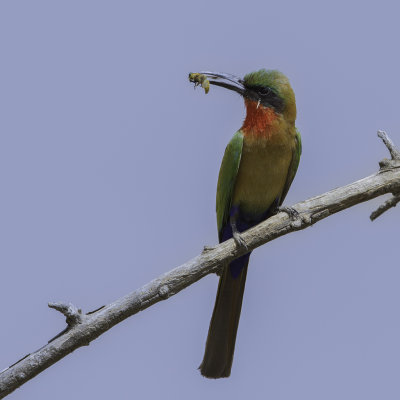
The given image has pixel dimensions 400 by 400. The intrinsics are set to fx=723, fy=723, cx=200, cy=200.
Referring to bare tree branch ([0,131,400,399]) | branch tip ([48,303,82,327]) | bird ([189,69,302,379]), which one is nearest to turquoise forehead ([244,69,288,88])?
bird ([189,69,302,379])

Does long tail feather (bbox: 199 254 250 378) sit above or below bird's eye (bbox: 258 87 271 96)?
below

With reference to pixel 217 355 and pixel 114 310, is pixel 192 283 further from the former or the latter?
pixel 217 355

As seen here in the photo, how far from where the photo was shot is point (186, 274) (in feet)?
14.0

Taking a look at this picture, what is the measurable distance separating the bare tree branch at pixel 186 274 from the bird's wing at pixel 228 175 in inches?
25.8

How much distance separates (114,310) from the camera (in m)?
4.11

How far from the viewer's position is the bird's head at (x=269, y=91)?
5.31 meters

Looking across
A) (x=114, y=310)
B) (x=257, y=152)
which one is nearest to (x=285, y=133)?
(x=257, y=152)

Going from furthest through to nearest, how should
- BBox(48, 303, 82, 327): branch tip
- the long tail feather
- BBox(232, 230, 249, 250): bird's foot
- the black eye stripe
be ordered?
the black eye stripe, the long tail feather, BBox(232, 230, 249, 250): bird's foot, BBox(48, 303, 82, 327): branch tip

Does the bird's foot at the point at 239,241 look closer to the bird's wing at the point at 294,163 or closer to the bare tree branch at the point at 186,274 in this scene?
the bare tree branch at the point at 186,274

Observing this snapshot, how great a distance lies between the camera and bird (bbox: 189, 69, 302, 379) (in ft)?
17.0

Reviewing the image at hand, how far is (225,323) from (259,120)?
1489 millimetres

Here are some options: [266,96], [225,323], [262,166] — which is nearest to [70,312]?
[225,323]

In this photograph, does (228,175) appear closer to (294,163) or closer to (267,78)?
(294,163)

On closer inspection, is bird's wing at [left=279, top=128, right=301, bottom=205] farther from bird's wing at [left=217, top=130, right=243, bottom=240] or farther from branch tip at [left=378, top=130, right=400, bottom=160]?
branch tip at [left=378, top=130, right=400, bottom=160]
